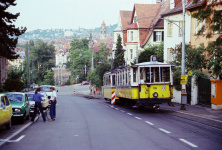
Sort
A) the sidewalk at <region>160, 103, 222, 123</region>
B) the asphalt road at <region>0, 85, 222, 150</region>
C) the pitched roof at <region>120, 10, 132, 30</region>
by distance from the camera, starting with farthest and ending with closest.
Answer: the pitched roof at <region>120, 10, 132, 30</region>
the sidewalk at <region>160, 103, 222, 123</region>
the asphalt road at <region>0, 85, 222, 150</region>

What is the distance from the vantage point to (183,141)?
37.5 feet

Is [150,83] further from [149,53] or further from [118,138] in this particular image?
[149,53]

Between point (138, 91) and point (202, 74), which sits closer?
point (138, 91)

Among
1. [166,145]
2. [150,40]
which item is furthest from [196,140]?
[150,40]

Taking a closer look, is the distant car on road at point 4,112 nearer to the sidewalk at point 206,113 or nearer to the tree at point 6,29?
the sidewalk at point 206,113

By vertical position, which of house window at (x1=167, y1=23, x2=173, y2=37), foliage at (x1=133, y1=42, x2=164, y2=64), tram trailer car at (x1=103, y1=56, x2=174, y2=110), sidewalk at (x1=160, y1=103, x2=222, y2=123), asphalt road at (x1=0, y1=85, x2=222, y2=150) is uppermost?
house window at (x1=167, y1=23, x2=173, y2=37)

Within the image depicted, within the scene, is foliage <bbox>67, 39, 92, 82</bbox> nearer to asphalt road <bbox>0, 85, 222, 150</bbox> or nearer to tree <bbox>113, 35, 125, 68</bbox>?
tree <bbox>113, 35, 125, 68</bbox>

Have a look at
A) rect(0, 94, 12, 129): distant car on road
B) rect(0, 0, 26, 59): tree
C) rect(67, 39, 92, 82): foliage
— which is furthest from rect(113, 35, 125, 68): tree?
rect(0, 94, 12, 129): distant car on road

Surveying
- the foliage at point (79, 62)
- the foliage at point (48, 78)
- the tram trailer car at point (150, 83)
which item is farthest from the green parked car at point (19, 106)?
the foliage at point (48, 78)

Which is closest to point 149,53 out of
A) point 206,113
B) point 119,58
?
point 119,58

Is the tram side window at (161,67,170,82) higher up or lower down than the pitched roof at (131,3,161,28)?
lower down

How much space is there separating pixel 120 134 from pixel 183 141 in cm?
250

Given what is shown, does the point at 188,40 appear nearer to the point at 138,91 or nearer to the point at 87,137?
the point at 138,91

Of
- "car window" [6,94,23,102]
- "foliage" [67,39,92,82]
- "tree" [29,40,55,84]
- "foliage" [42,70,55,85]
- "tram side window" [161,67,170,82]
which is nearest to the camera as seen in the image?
"car window" [6,94,23,102]
